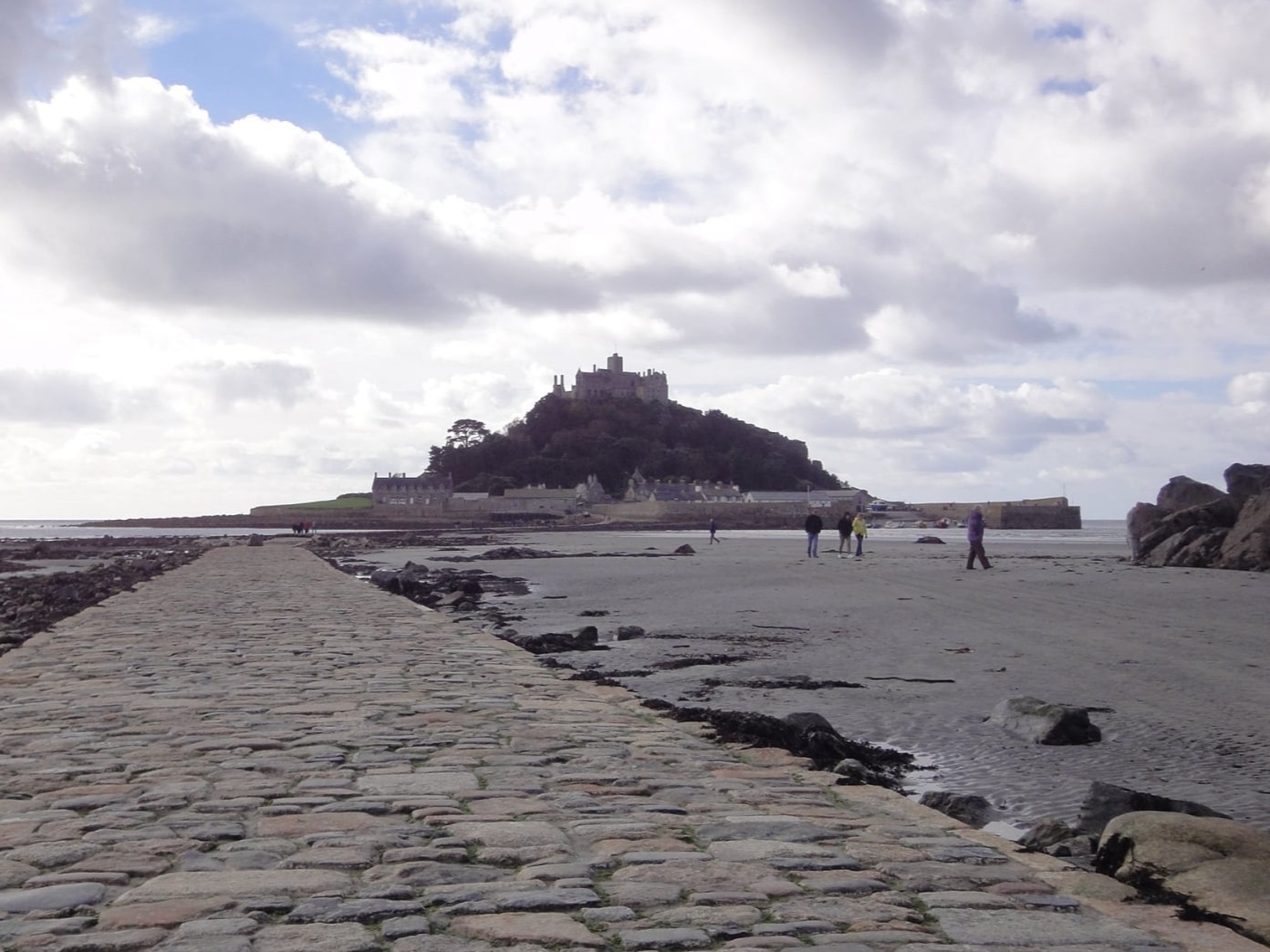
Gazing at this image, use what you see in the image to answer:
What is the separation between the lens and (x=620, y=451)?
12694cm

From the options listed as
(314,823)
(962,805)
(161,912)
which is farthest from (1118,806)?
(161,912)

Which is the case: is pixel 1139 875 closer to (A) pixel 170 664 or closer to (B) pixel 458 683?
(B) pixel 458 683

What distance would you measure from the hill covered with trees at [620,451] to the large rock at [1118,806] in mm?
117639

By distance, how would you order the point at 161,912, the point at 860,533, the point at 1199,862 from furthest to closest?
the point at 860,533 → the point at 1199,862 → the point at 161,912

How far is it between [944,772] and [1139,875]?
2949mm

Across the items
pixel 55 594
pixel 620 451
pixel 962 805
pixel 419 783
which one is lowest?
pixel 962 805

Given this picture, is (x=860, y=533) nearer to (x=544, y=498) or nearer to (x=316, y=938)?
(x=316, y=938)

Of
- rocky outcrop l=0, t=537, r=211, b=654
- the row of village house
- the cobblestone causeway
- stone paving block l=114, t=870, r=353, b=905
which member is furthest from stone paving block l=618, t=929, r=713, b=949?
the row of village house

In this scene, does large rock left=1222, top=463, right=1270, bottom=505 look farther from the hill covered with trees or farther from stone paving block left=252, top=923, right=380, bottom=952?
the hill covered with trees

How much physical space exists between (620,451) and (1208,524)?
102 metres

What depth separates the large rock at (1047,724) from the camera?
7.28m

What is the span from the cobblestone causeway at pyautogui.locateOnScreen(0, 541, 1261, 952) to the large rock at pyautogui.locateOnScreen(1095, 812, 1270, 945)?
0.14 metres

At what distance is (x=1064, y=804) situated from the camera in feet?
19.2

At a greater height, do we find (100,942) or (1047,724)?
(100,942)
